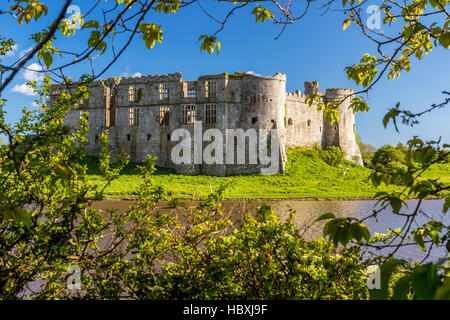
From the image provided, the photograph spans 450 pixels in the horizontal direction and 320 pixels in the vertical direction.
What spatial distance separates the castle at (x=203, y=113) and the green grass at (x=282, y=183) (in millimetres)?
1946

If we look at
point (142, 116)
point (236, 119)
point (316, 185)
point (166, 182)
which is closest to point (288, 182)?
point (316, 185)

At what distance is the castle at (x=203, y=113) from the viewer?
3553cm

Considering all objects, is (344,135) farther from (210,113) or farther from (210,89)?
(210,89)

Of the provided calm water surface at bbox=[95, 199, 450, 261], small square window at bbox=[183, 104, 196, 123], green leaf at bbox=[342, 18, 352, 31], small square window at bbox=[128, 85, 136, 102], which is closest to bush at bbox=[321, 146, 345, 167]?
calm water surface at bbox=[95, 199, 450, 261]

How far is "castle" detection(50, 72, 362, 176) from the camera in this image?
3553 centimetres

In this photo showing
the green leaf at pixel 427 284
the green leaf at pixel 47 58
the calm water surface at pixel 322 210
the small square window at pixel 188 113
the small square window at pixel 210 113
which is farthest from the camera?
the small square window at pixel 188 113

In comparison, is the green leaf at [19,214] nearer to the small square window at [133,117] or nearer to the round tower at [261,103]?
the round tower at [261,103]

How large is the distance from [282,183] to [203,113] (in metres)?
12.6

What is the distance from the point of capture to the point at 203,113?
36438mm

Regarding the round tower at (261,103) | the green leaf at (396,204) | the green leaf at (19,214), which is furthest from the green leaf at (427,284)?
the round tower at (261,103)

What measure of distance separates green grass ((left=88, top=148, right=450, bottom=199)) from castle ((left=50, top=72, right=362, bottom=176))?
1946 millimetres

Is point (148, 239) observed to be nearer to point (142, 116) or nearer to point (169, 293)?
point (169, 293)

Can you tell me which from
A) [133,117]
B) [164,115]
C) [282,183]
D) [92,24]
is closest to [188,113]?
[164,115]
